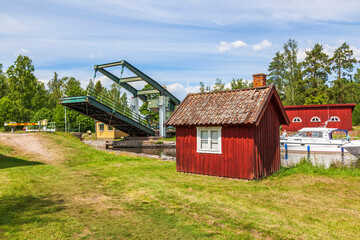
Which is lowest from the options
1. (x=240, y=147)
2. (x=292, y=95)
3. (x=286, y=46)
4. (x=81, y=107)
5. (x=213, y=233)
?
(x=213, y=233)

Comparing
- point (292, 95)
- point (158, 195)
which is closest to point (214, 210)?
point (158, 195)

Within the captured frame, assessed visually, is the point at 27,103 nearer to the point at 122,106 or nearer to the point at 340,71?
the point at 122,106

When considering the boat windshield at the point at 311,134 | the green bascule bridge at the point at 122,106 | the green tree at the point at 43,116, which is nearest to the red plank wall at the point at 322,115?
the boat windshield at the point at 311,134

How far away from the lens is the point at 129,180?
36.8ft

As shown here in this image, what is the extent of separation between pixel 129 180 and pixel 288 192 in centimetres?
607

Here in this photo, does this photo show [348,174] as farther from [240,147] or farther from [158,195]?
[158,195]

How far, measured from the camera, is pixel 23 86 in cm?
5550

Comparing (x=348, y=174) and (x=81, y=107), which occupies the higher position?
(x=81, y=107)

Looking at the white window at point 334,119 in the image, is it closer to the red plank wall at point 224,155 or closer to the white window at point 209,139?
the white window at point 209,139

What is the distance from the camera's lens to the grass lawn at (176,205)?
5871mm

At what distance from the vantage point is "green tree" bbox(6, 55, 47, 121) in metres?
54.5

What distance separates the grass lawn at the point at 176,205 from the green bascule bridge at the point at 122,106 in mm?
12474

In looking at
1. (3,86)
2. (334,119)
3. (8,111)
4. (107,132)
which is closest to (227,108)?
(334,119)

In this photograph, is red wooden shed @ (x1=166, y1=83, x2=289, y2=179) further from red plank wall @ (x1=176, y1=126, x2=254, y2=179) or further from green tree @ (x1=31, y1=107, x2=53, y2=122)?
green tree @ (x1=31, y1=107, x2=53, y2=122)
